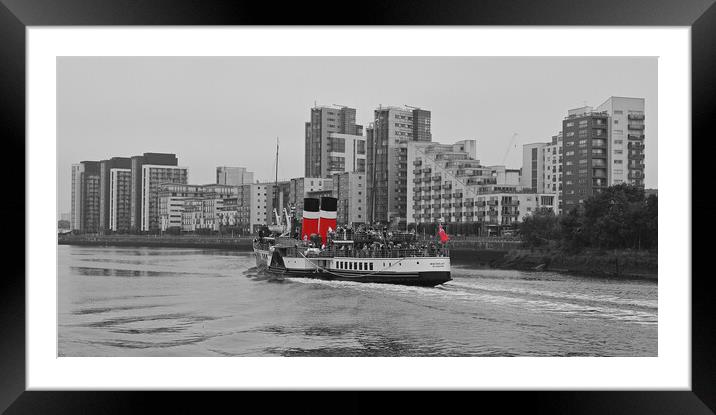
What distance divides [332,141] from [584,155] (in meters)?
2.91

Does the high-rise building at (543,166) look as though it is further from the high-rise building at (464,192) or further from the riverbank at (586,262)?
the riverbank at (586,262)

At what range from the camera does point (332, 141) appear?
8320mm

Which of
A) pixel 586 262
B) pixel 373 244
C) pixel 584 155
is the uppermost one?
pixel 584 155

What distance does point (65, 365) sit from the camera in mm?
5188

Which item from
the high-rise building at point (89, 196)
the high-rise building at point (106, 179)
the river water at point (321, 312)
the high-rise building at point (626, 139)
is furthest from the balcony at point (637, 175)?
the high-rise building at point (89, 196)

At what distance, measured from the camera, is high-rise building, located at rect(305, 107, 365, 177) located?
8000 millimetres

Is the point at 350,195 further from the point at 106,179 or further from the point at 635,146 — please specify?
the point at 635,146

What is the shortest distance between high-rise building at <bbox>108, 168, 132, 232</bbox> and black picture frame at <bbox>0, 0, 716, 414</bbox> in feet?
11.2
